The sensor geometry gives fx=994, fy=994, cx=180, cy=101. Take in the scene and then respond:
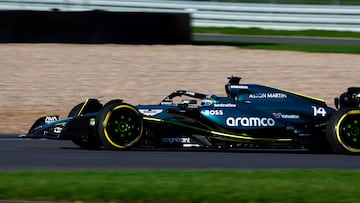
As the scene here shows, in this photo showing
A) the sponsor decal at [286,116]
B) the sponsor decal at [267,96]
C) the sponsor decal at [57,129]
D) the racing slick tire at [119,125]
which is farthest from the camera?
the sponsor decal at [267,96]

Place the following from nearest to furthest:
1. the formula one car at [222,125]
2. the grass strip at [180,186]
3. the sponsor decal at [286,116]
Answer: the grass strip at [180,186], the formula one car at [222,125], the sponsor decal at [286,116]

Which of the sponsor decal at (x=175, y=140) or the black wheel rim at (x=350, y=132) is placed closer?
the black wheel rim at (x=350, y=132)

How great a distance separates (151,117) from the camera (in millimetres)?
11664

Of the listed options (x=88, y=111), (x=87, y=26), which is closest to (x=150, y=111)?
(x=88, y=111)

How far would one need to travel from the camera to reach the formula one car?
11.5 metres

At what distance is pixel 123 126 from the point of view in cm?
1146

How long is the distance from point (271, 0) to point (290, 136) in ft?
65.3

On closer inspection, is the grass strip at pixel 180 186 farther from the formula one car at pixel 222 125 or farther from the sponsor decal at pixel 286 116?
the sponsor decal at pixel 286 116

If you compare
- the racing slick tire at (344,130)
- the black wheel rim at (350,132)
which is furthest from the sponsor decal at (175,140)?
the black wheel rim at (350,132)

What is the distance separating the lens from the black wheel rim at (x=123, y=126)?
1139cm

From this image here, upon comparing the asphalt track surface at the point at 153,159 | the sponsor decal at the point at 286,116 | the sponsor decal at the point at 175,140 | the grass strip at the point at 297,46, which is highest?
the grass strip at the point at 297,46

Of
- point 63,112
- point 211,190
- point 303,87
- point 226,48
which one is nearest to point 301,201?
point 211,190

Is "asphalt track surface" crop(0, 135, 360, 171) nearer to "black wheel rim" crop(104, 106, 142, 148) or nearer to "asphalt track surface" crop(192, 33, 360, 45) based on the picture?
"black wheel rim" crop(104, 106, 142, 148)

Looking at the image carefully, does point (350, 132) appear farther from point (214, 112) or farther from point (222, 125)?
point (214, 112)
